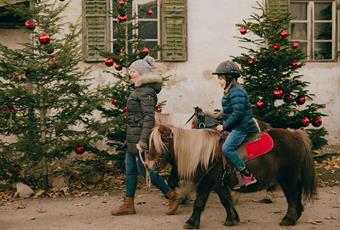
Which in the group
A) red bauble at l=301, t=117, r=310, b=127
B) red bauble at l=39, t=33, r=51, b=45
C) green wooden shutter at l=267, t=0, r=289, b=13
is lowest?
red bauble at l=301, t=117, r=310, b=127

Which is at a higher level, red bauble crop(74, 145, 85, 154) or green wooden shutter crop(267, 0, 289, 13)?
green wooden shutter crop(267, 0, 289, 13)

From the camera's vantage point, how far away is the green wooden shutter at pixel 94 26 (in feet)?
44.0

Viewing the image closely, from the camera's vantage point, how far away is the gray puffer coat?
7.89 m

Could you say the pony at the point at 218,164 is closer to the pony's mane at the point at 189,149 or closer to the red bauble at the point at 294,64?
the pony's mane at the point at 189,149

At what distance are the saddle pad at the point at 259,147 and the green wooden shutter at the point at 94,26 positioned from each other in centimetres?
665

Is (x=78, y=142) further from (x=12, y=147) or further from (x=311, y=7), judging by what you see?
(x=311, y=7)

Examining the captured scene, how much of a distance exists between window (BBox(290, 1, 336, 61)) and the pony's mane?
24.1 feet

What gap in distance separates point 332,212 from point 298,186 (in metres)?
0.94

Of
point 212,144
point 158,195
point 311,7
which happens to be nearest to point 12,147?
point 158,195

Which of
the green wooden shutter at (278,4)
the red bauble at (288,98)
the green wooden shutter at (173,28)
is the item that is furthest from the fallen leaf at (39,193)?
the green wooden shutter at (278,4)

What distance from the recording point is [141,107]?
26.1 feet

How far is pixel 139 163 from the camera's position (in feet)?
26.5

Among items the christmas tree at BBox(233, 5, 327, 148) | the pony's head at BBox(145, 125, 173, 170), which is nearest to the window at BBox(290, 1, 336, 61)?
the christmas tree at BBox(233, 5, 327, 148)

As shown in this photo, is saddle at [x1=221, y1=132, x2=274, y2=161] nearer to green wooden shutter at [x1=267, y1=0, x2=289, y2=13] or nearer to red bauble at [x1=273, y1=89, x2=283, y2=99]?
red bauble at [x1=273, y1=89, x2=283, y2=99]
